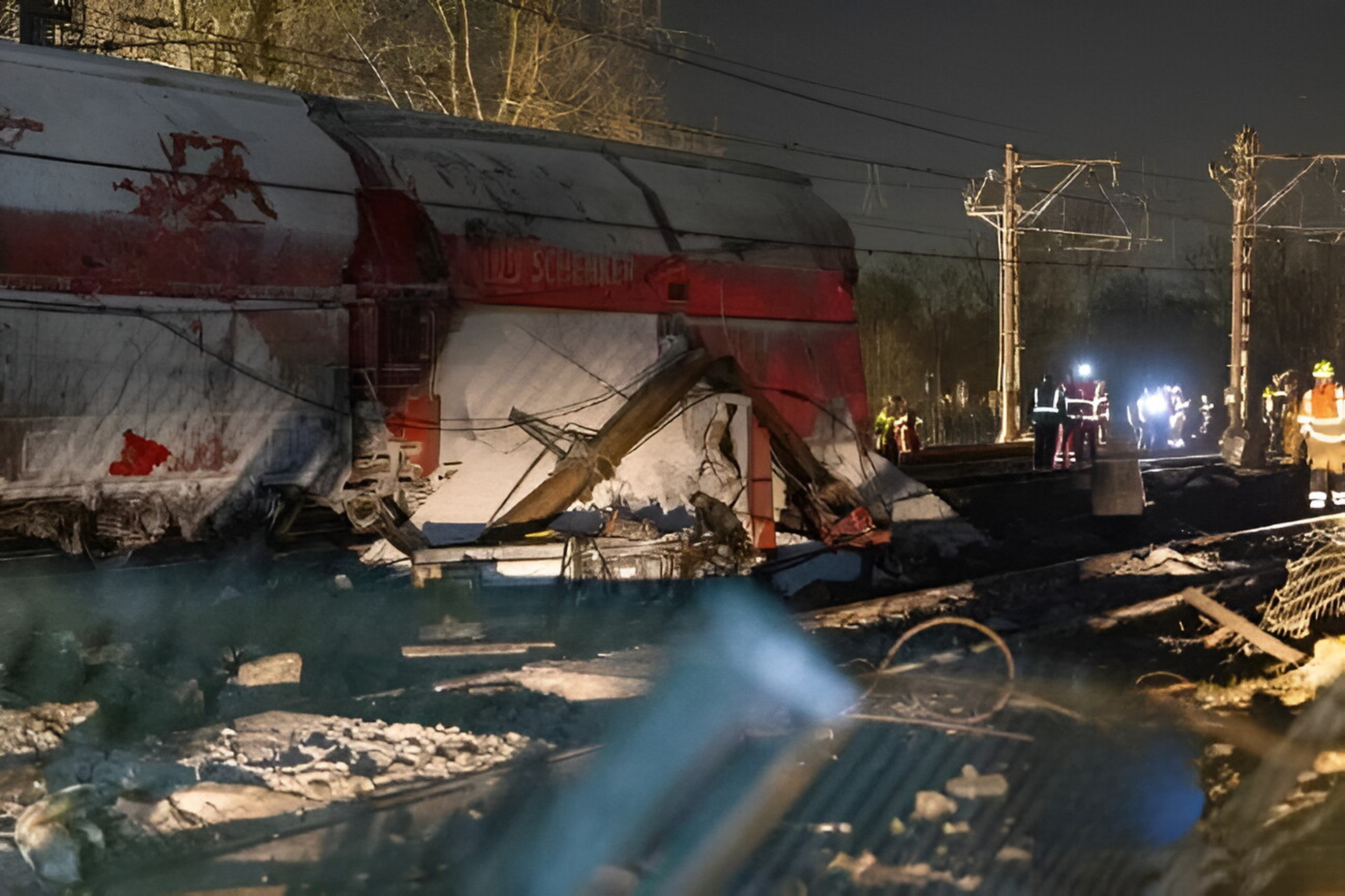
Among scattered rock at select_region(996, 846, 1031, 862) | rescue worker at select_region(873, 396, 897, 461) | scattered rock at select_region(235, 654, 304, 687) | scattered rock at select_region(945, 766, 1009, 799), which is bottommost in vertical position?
scattered rock at select_region(996, 846, 1031, 862)

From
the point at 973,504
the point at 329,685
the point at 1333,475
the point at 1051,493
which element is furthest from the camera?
the point at 1051,493

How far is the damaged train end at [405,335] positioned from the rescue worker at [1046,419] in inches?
331

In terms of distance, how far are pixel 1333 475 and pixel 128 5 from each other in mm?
22433

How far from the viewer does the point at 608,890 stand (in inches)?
178

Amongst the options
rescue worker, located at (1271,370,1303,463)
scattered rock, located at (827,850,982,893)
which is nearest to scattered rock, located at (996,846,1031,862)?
scattered rock, located at (827,850,982,893)

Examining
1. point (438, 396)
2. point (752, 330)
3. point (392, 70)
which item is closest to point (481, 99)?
point (392, 70)

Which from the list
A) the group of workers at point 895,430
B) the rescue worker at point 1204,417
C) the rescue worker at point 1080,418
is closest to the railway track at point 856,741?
Answer: the rescue worker at point 1080,418

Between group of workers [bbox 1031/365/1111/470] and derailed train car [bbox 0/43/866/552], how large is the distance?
28.8 feet

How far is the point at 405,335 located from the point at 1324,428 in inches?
449

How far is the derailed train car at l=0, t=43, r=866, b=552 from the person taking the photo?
7426mm

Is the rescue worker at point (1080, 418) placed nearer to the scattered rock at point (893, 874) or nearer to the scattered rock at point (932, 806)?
the scattered rock at point (932, 806)

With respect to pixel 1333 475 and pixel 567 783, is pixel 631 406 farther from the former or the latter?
pixel 1333 475

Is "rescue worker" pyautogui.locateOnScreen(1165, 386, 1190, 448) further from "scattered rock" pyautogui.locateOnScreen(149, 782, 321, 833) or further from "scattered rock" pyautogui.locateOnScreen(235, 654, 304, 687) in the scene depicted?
"scattered rock" pyautogui.locateOnScreen(149, 782, 321, 833)

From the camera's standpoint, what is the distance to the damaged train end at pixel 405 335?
745 cm
